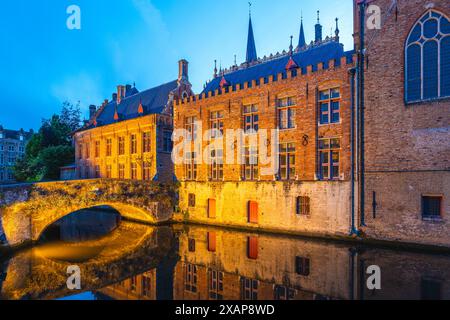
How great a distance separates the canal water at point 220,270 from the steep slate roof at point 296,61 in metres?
10.1

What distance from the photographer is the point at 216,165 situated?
65.4 ft

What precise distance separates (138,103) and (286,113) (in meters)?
18.9

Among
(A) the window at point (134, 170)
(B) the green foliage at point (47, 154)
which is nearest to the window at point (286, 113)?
(A) the window at point (134, 170)

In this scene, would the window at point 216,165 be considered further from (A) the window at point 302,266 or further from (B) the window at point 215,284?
(B) the window at point 215,284

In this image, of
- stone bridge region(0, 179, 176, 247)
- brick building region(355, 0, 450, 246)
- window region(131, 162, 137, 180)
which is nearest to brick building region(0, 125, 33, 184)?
window region(131, 162, 137, 180)

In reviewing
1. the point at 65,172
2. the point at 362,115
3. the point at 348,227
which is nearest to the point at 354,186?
the point at 348,227

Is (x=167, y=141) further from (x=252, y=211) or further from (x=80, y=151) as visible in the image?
(x=80, y=151)

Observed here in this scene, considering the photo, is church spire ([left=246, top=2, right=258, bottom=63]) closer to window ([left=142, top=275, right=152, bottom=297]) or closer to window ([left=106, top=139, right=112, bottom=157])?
window ([left=106, top=139, right=112, bottom=157])

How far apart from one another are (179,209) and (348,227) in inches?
459

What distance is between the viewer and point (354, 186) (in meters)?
14.3

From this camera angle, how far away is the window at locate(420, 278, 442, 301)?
7.52 metres

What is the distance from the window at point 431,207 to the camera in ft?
40.3

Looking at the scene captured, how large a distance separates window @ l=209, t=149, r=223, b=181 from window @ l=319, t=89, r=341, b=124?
7.10 metres

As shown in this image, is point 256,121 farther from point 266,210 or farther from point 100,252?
point 100,252
